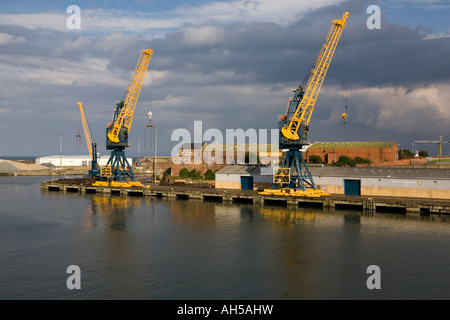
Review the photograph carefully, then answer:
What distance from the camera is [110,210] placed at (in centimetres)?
5806

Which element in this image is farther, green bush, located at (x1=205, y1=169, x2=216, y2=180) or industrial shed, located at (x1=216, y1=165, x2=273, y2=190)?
green bush, located at (x1=205, y1=169, x2=216, y2=180)

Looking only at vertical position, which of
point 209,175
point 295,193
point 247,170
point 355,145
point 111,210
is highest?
point 355,145

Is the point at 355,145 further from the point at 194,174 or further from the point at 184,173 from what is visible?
the point at 184,173

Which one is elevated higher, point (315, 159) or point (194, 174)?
point (315, 159)

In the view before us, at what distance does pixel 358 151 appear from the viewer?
11644 centimetres

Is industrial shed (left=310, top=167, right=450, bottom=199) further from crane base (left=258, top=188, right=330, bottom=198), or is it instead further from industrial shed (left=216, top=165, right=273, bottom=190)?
industrial shed (left=216, top=165, right=273, bottom=190)

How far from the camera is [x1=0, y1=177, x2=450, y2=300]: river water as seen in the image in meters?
25.8

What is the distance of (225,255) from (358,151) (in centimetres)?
9108

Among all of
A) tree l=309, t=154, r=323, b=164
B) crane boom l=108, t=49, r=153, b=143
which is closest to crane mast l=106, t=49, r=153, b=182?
crane boom l=108, t=49, r=153, b=143

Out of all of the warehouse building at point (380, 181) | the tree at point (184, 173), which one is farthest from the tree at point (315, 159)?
the warehouse building at point (380, 181)

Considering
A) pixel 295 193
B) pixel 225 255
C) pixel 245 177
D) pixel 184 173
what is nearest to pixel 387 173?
pixel 295 193

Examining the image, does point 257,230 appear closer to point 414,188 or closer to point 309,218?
point 309,218

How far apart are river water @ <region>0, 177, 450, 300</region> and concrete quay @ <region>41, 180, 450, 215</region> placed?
6.63 feet

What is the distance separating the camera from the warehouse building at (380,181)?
55844mm
